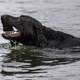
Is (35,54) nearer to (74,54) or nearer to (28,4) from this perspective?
(74,54)

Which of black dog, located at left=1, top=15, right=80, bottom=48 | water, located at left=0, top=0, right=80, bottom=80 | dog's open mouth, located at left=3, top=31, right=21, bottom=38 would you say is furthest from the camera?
black dog, located at left=1, top=15, right=80, bottom=48

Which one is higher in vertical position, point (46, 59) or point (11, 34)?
point (11, 34)

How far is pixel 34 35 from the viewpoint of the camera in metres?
14.3

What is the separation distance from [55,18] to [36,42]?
590 centimetres

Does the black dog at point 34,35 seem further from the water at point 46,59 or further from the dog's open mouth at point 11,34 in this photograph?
the water at point 46,59

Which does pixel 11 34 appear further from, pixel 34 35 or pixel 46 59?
pixel 46 59

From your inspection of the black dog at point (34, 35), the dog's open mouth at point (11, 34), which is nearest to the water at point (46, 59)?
the black dog at point (34, 35)

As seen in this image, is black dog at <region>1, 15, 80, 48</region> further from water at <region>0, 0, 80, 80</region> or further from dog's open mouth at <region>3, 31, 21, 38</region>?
water at <region>0, 0, 80, 80</region>

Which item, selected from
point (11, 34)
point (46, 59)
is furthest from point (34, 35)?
point (46, 59)

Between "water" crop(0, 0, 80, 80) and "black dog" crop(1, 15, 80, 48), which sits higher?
"black dog" crop(1, 15, 80, 48)

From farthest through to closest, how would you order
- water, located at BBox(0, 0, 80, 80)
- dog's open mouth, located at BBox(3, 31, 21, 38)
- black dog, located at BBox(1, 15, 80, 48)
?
black dog, located at BBox(1, 15, 80, 48), dog's open mouth, located at BBox(3, 31, 21, 38), water, located at BBox(0, 0, 80, 80)

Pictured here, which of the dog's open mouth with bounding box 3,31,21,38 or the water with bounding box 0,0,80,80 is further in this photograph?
the dog's open mouth with bounding box 3,31,21,38

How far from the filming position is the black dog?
47.0 ft

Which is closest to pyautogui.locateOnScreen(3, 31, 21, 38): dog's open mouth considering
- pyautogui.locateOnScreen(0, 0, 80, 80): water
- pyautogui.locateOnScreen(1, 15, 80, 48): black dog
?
pyautogui.locateOnScreen(1, 15, 80, 48): black dog
